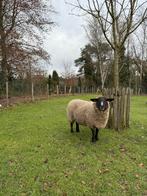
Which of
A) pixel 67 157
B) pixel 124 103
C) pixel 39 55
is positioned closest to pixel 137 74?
pixel 39 55

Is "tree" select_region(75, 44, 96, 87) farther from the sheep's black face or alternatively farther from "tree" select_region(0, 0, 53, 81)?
the sheep's black face

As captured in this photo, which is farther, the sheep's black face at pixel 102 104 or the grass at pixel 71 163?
the sheep's black face at pixel 102 104

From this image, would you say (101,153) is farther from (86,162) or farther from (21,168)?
(21,168)

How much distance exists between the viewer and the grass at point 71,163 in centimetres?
491

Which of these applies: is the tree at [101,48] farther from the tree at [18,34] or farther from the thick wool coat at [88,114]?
the thick wool coat at [88,114]

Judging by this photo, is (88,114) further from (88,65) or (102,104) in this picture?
Result: (88,65)

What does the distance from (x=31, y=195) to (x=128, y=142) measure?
13.2 ft

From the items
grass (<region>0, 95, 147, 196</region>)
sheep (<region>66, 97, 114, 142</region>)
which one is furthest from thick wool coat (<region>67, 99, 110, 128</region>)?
grass (<region>0, 95, 147, 196</region>)

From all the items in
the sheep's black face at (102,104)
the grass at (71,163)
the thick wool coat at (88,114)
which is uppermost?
the sheep's black face at (102,104)

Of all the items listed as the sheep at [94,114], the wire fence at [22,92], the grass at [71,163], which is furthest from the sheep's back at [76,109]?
the wire fence at [22,92]

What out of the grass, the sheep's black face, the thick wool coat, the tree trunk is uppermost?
the tree trunk

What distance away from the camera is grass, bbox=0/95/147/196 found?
16.1ft

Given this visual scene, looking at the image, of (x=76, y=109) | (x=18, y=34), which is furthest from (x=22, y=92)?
(x=76, y=109)

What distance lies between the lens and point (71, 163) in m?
5.96
